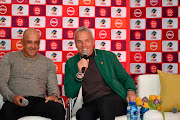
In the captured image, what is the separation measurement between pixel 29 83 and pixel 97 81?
0.81 metres

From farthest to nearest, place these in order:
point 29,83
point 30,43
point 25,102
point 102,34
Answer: point 102,34
point 30,43
point 29,83
point 25,102

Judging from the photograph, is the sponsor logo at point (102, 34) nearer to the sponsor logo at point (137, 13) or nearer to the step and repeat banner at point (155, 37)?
the step and repeat banner at point (155, 37)

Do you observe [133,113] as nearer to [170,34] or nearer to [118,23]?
[118,23]

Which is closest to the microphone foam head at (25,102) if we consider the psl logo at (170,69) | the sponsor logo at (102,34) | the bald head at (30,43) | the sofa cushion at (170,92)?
the bald head at (30,43)

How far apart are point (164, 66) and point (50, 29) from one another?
2026 millimetres

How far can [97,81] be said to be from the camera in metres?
2.46

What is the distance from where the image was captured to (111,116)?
1966 millimetres

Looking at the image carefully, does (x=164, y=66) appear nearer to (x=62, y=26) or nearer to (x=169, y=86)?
(x=169, y=86)

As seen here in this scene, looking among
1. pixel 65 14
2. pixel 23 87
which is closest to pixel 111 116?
pixel 23 87

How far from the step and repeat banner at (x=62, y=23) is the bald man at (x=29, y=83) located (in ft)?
2.26

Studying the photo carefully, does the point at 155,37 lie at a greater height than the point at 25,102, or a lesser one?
greater

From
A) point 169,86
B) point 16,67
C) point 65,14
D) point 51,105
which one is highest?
point 65,14

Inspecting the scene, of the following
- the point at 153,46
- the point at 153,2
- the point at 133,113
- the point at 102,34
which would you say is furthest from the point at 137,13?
the point at 133,113

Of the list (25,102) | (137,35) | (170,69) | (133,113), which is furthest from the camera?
(137,35)
